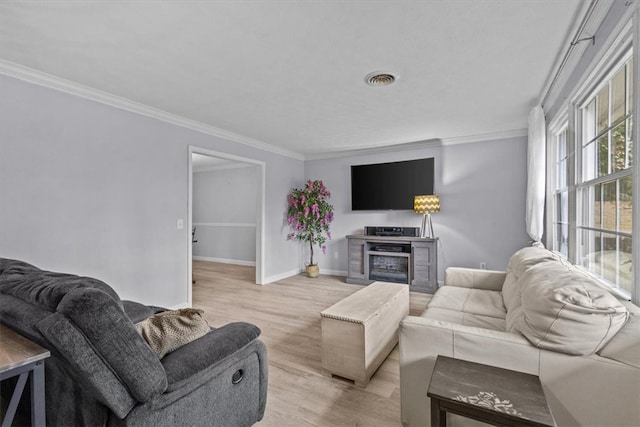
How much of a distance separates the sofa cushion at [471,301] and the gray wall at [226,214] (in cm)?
→ 502

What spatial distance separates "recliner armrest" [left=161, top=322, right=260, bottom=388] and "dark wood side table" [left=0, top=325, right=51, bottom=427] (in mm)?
405

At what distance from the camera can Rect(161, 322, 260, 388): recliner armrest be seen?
1.23m

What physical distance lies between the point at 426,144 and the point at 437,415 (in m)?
4.32

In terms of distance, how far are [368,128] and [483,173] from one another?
75.6 inches

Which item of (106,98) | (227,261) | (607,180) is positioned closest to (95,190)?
(106,98)

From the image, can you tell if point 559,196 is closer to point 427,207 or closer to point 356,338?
point 427,207

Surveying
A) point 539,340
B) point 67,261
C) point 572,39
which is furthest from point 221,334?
point 572,39

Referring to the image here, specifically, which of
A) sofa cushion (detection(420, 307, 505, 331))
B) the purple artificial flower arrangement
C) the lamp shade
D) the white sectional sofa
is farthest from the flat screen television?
the white sectional sofa

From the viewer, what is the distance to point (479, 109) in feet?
10.9

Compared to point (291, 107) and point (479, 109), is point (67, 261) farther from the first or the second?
point (479, 109)

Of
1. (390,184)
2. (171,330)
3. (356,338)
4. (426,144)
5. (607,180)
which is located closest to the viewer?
(171,330)

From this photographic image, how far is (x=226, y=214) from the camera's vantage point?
7379mm

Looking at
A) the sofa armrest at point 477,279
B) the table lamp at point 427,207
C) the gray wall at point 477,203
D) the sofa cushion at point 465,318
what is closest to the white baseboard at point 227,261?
the gray wall at point 477,203

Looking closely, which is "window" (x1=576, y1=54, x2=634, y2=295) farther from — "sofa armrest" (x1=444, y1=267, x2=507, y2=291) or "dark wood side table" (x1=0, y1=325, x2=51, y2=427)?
"dark wood side table" (x1=0, y1=325, x2=51, y2=427)
